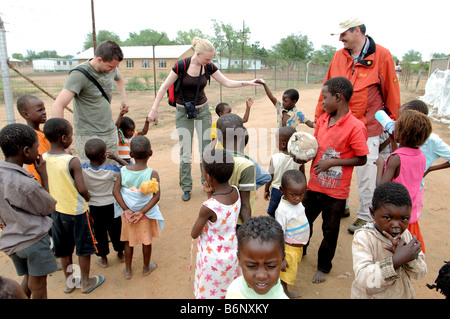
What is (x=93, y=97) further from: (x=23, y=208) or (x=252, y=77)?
(x=252, y=77)

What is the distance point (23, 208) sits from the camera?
2061 mm

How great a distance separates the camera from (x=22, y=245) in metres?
2.10

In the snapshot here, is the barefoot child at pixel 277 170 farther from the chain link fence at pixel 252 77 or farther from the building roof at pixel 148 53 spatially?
the building roof at pixel 148 53

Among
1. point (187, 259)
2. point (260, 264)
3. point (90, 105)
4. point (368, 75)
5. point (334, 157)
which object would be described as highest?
point (368, 75)

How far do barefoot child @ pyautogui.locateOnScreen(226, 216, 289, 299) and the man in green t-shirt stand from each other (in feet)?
8.12

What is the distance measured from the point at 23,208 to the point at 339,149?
8.32 feet

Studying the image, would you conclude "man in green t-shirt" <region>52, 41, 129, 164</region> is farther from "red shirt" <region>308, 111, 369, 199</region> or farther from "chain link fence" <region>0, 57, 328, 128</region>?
"chain link fence" <region>0, 57, 328, 128</region>

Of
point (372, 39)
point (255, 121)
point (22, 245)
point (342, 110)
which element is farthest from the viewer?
point (255, 121)

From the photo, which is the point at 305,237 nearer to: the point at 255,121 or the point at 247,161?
the point at 247,161

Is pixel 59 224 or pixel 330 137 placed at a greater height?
pixel 330 137

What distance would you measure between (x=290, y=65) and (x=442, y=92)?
729 inches

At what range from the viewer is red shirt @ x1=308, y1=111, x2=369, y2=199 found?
261 cm

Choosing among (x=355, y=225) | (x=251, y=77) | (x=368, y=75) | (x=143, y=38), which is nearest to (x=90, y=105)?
(x=368, y=75)

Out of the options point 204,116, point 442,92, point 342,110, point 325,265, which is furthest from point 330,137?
point 442,92
